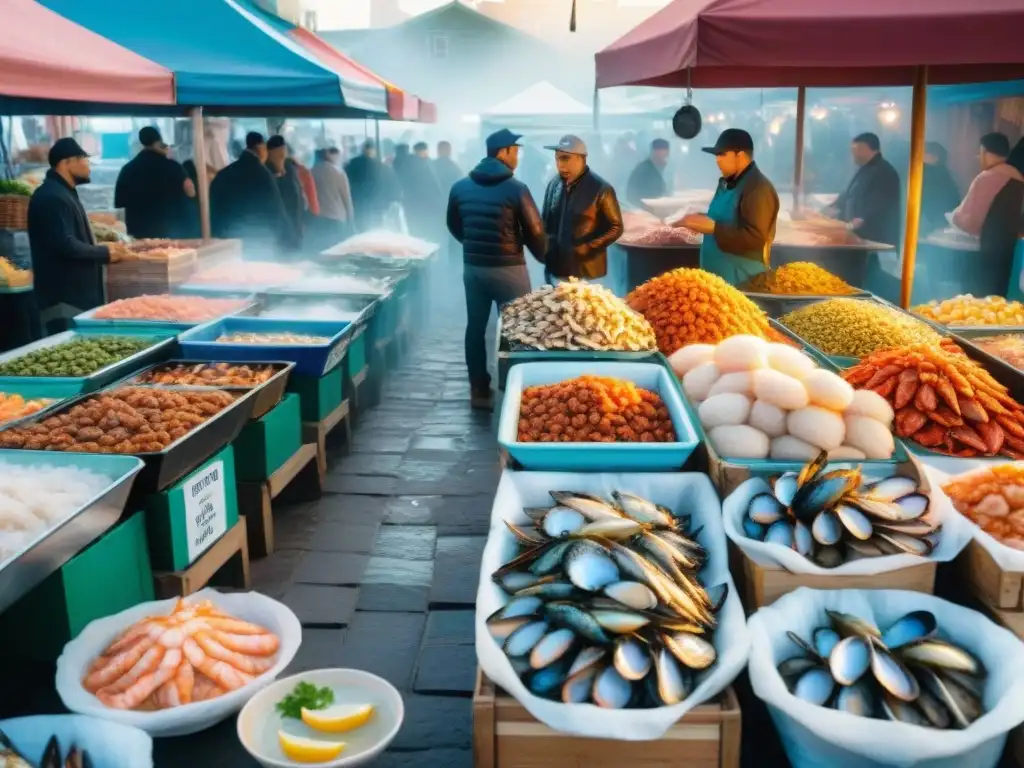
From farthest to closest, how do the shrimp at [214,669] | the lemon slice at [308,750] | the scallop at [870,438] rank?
the scallop at [870,438] < the shrimp at [214,669] < the lemon slice at [308,750]

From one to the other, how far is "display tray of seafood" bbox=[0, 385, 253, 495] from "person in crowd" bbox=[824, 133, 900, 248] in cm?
729

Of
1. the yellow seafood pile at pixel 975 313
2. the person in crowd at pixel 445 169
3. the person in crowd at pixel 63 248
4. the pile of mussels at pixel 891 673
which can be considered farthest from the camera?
the person in crowd at pixel 445 169

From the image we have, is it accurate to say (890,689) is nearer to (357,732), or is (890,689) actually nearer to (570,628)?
(570,628)

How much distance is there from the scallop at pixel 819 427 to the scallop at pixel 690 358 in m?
0.84

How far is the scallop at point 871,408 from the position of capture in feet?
11.3

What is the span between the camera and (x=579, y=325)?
4.70 meters

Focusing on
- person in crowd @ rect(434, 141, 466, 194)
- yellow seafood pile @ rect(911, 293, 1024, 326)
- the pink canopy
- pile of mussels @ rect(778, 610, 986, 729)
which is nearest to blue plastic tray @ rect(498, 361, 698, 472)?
pile of mussels @ rect(778, 610, 986, 729)

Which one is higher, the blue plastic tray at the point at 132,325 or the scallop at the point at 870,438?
the blue plastic tray at the point at 132,325

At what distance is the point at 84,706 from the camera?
2.56 meters

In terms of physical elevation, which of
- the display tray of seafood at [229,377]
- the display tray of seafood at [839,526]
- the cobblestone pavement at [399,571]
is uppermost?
the display tray of seafood at [229,377]

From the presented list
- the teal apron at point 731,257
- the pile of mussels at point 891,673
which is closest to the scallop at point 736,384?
the pile of mussels at point 891,673

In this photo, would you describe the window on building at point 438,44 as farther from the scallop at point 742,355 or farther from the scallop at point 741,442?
the scallop at point 741,442

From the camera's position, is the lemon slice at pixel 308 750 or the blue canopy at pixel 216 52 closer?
the lemon slice at pixel 308 750

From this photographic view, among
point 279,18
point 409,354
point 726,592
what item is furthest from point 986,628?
point 279,18
